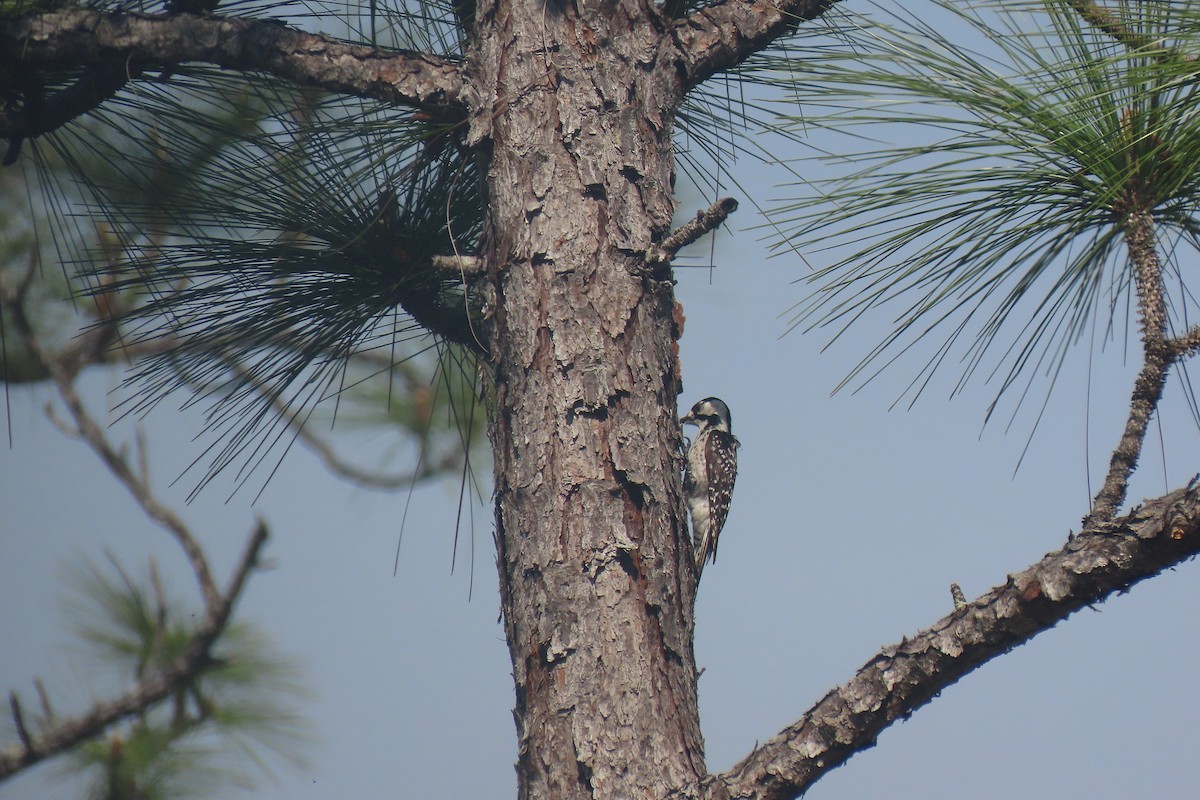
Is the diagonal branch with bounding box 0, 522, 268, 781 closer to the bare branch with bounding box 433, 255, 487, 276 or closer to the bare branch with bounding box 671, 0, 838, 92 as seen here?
the bare branch with bounding box 433, 255, 487, 276

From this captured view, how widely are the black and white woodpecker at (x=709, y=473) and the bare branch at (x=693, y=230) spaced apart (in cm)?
181

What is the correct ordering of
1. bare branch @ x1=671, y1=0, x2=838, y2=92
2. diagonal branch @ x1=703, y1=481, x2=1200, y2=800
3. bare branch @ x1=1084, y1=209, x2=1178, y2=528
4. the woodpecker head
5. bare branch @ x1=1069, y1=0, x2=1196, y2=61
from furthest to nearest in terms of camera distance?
the woodpecker head, bare branch @ x1=671, y1=0, x2=838, y2=92, bare branch @ x1=1069, y1=0, x2=1196, y2=61, bare branch @ x1=1084, y1=209, x2=1178, y2=528, diagonal branch @ x1=703, y1=481, x2=1200, y2=800

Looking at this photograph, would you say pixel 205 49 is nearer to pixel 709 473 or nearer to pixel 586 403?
pixel 586 403

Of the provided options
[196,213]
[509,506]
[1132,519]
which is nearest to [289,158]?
[196,213]

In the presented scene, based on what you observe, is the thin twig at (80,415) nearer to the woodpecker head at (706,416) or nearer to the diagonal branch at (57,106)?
the diagonal branch at (57,106)

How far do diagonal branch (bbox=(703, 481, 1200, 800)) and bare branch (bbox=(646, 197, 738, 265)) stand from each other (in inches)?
30.5

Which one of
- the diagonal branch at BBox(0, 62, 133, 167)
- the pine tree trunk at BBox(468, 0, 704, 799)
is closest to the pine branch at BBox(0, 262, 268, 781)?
the diagonal branch at BBox(0, 62, 133, 167)

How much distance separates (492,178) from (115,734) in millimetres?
1854

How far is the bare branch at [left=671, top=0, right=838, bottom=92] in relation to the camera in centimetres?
208

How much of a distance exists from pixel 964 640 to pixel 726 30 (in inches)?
52.3

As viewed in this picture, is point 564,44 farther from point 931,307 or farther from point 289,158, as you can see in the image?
point 931,307

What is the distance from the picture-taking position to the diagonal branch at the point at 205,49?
1.93 metres

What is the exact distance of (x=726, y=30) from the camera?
2094 millimetres

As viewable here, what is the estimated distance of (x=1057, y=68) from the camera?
4.90 ft
